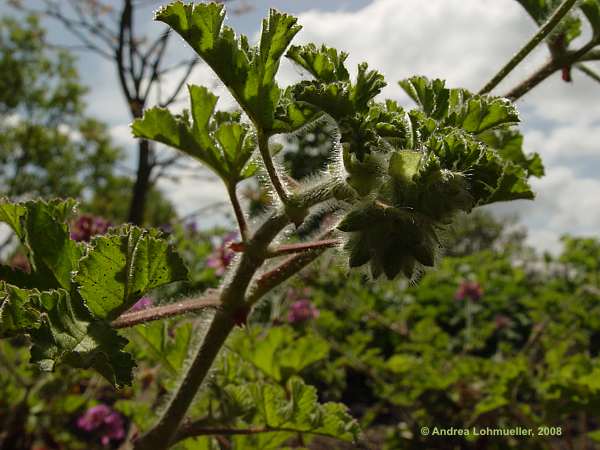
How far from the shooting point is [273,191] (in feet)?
3.51

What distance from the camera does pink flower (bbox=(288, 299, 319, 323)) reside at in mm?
3943

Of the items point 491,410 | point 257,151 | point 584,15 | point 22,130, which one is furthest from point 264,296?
point 22,130

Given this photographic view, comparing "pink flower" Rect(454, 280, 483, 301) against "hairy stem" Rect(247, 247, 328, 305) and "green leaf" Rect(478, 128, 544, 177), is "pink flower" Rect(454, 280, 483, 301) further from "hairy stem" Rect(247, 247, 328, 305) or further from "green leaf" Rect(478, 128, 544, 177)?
"hairy stem" Rect(247, 247, 328, 305)

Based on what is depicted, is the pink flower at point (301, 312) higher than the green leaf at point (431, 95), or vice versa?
the pink flower at point (301, 312)

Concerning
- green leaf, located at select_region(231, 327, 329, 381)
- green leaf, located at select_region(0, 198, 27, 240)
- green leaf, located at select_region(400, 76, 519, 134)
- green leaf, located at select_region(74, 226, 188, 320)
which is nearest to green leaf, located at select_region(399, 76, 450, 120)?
green leaf, located at select_region(400, 76, 519, 134)

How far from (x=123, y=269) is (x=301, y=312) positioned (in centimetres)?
302

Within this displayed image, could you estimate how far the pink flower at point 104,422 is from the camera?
3.73 metres

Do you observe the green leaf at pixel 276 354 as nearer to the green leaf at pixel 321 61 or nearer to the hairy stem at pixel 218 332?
the hairy stem at pixel 218 332

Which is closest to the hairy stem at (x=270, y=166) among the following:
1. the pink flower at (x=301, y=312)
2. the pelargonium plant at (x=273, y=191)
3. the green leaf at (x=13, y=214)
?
the pelargonium plant at (x=273, y=191)

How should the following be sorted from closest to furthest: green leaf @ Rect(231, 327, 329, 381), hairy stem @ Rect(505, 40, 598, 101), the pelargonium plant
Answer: the pelargonium plant
hairy stem @ Rect(505, 40, 598, 101)
green leaf @ Rect(231, 327, 329, 381)

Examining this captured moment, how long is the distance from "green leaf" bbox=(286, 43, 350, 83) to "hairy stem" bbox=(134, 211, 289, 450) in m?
0.24

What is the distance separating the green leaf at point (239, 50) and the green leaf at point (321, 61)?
0.09ft

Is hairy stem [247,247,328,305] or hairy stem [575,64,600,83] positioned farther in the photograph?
hairy stem [575,64,600,83]

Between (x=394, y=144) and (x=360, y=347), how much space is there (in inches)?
112
